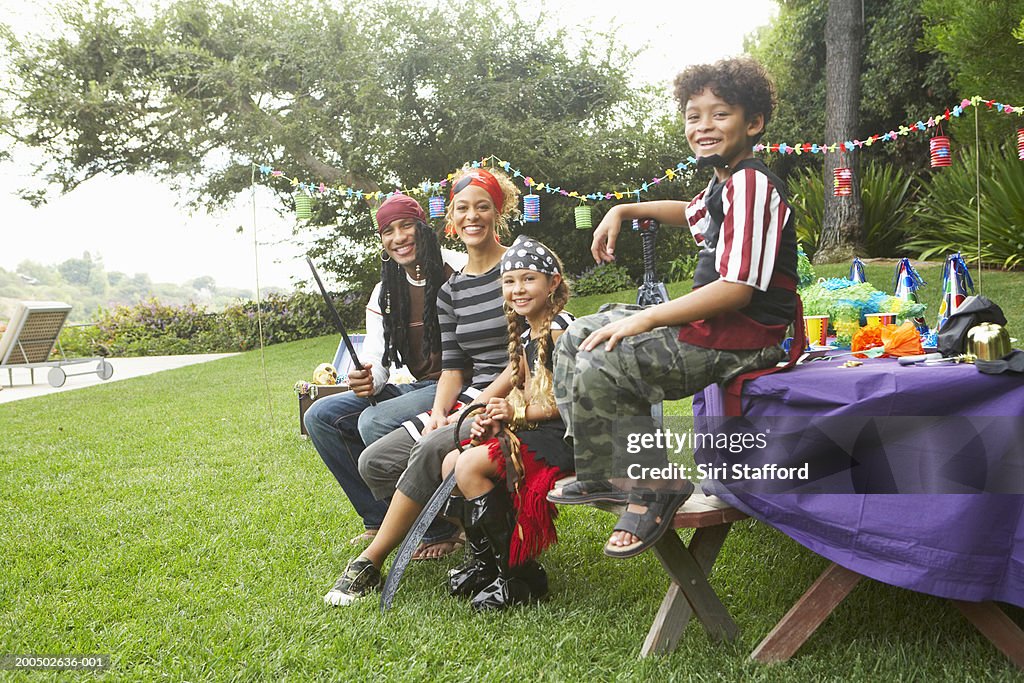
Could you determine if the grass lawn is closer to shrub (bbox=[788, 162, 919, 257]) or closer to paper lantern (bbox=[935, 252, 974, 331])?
paper lantern (bbox=[935, 252, 974, 331])

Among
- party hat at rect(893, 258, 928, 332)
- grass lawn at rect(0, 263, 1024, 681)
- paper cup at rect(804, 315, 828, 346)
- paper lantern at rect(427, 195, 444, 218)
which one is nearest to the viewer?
grass lawn at rect(0, 263, 1024, 681)

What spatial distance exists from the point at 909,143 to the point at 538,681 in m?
13.5

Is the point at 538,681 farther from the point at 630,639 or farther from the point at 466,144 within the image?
the point at 466,144

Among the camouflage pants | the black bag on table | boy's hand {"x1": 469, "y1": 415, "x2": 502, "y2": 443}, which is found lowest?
boy's hand {"x1": 469, "y1": 415, "x2": 502, "y2": 443}

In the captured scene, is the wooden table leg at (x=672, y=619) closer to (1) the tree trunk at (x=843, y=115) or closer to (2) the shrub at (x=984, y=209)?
(2) the shrub at (x=984, y=209)

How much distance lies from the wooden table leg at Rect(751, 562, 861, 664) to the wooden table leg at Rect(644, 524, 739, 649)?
181mm

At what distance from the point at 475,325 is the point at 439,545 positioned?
36.2 inches

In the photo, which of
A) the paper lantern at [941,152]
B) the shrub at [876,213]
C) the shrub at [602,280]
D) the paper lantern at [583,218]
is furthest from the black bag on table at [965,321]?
the shrub at [602,280]

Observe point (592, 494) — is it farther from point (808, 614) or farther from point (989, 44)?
point (989, 44)

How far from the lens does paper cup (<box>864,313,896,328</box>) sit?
10.1ft

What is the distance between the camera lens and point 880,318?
3.15m

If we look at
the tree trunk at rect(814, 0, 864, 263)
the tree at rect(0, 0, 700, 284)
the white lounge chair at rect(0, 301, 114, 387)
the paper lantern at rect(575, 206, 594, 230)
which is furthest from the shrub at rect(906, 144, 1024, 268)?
the white lounge chair at rect(0, 301, 114, 387)

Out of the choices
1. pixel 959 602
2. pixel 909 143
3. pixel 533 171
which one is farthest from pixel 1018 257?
pixel 959 602

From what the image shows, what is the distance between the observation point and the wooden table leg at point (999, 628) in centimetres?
211
